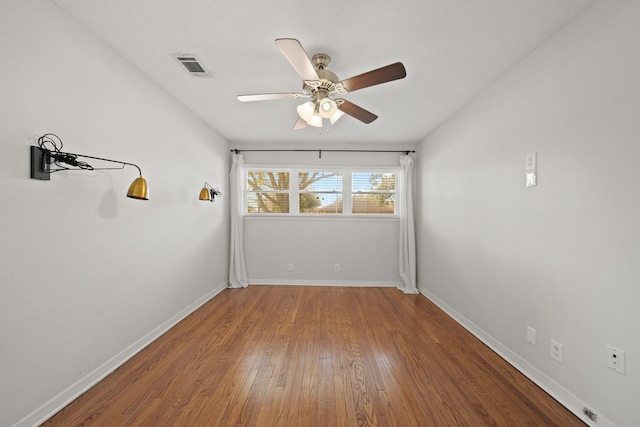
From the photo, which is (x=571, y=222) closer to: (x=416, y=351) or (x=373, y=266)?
(x=416, y=351)

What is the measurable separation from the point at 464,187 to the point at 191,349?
10.4ft

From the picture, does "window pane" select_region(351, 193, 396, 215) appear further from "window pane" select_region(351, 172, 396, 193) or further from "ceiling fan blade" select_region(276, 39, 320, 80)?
"ceiling fan blade" select_region(276, 39, 320, 80)

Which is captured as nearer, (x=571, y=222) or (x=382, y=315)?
(x=571, y=222)

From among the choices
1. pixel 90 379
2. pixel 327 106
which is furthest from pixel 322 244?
pixel 90 379

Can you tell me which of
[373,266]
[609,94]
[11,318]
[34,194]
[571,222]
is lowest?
[373,266]

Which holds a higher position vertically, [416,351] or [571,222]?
[571,222]

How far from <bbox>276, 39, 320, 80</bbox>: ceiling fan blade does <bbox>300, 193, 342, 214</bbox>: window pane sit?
9.38 ft

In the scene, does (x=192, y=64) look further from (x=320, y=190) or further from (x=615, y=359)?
(x=615, y=359)

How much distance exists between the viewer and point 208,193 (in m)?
3.41

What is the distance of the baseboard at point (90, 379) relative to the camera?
1.51 m

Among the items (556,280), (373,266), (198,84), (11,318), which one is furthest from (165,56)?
(373,266)

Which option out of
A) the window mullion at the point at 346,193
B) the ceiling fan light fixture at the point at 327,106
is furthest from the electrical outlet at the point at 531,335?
the window mullion at the point at 346,193

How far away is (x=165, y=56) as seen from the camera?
2148 mm

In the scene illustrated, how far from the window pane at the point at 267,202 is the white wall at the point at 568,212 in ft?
9.56
